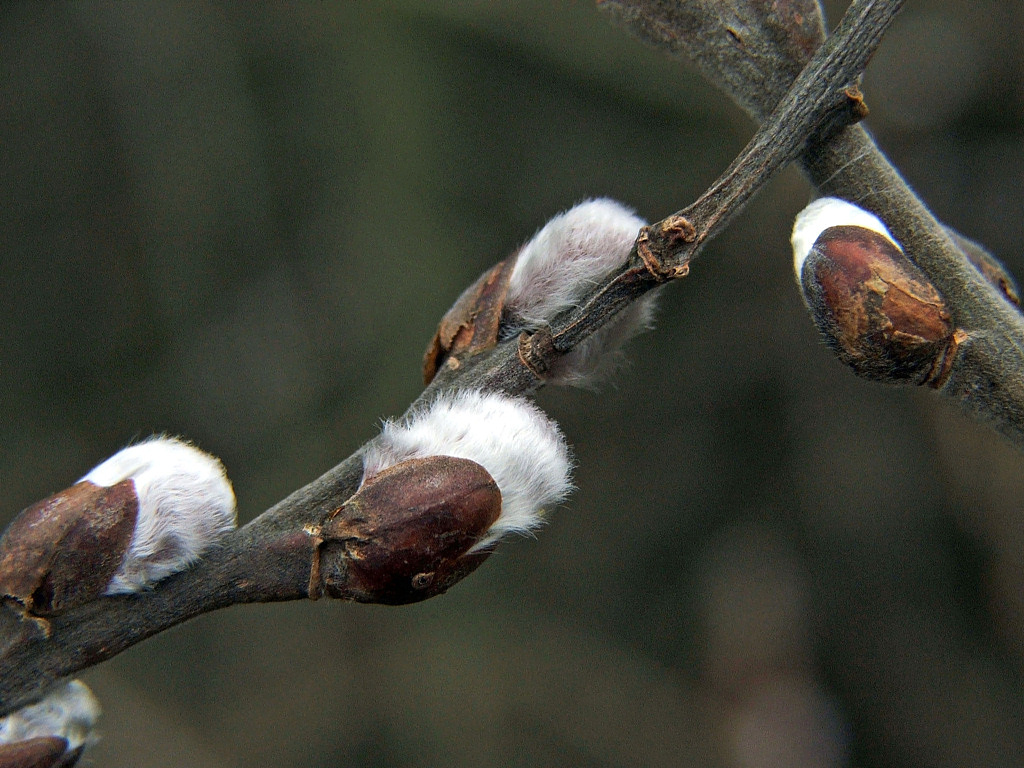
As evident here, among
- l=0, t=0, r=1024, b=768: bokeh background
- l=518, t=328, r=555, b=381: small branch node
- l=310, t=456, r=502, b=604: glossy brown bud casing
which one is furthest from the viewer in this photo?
l=0, t=0, r=1024, b=768: bokeh background

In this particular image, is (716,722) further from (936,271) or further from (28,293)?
(28,293)

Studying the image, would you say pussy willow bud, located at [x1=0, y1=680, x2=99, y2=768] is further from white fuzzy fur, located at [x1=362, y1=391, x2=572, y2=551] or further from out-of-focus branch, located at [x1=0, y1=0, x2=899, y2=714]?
white fuzzy fur, located at [x1=362, y1=391, x2=572, y2=551]

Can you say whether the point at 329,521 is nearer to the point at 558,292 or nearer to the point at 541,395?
the point at 558,292

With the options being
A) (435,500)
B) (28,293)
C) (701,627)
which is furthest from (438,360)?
(28,293)

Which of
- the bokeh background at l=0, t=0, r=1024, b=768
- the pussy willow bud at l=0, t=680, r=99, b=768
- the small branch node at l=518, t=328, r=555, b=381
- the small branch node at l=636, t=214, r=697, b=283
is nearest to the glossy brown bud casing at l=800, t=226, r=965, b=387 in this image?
the small branch node at l=636, t=214, r=697, b=283

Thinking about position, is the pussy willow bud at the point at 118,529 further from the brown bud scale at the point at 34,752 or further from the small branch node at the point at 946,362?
the small branch node at the point at 946,362

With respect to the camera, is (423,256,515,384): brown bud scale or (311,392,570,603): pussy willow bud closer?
(311,392,570,603): pussy willow bud

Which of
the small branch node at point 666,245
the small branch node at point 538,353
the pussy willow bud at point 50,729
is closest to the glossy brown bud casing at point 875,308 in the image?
the small branch node at point 666,245
